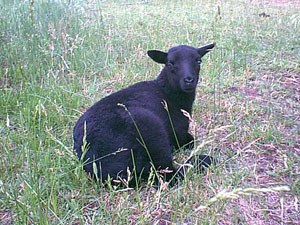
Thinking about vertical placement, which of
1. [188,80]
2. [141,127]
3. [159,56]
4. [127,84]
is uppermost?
[159,56]

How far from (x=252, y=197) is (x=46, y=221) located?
131 centimetres

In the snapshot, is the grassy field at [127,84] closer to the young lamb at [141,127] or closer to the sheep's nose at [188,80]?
the young lamb at [141,127]

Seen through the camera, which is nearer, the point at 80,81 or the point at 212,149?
the point at 212,149

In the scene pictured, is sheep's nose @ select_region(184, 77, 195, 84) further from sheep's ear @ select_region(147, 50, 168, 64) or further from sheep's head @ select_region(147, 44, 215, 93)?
sheep's ear @ select_region(147, 50, 168, 64)

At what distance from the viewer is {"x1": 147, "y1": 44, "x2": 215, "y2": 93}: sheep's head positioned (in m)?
3.15

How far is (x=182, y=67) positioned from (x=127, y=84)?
132cm

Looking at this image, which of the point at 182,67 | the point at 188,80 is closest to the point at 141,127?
the point at 188,80

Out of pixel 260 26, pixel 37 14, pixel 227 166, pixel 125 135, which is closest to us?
pixel 125 135

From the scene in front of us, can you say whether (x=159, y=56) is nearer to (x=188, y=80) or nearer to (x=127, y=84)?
(x=188, y=80)

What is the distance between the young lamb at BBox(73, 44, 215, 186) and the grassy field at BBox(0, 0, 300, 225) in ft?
0.45

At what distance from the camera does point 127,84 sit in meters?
4.42

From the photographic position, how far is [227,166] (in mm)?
2846

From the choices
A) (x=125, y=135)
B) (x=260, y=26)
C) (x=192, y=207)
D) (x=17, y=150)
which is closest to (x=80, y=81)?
(x=17, y=150)

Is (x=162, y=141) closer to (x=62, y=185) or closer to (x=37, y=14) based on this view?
(x=62, y=185)
